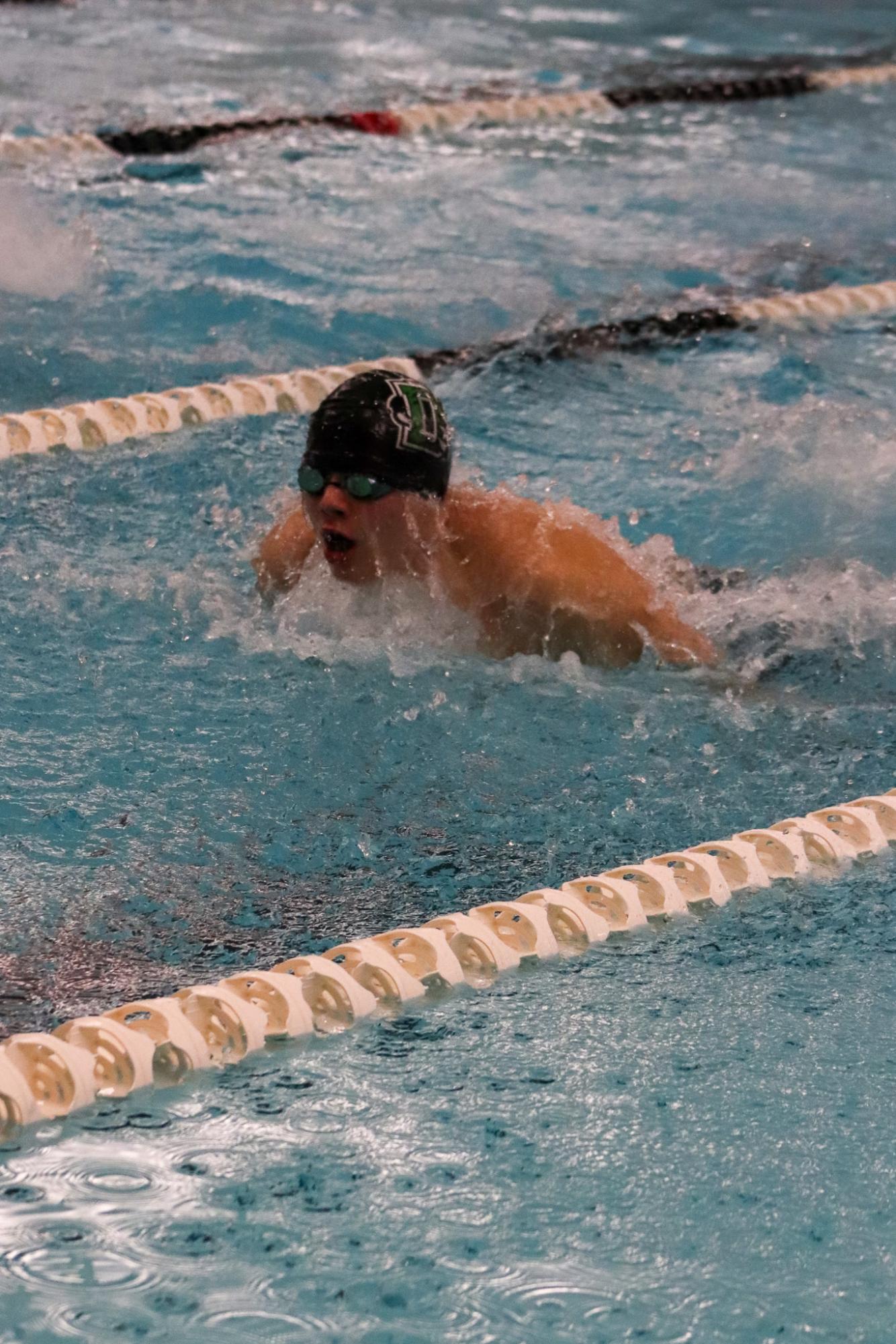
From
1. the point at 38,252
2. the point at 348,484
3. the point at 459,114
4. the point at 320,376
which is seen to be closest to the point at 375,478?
the point at 348,484

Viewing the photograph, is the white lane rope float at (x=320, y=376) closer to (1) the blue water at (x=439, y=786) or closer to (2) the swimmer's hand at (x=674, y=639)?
(1) the blue water at (x=439, y=786)

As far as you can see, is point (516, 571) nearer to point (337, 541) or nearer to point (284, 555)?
point (337, 541)

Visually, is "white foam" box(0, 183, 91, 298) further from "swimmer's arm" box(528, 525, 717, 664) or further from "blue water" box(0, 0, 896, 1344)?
"swimmer's arm" box(528, 525, 717, 664)

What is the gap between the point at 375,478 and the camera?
312 centimetres

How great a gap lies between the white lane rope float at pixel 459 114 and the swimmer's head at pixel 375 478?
152 inches

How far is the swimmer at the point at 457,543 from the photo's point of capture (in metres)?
3.14

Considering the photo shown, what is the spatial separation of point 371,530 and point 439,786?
538 mm

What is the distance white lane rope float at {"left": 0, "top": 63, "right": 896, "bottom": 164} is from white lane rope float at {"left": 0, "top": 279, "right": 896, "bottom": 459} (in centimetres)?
226

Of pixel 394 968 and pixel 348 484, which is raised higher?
pixel 348 484

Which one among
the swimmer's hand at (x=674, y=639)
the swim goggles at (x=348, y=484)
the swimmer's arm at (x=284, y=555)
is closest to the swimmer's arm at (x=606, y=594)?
the swimmer's hand at (x=674, y=639)

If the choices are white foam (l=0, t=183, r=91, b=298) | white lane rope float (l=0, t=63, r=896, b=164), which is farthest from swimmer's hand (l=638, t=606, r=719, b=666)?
white lane rope float (l=0, t=63, r=896, b=164)

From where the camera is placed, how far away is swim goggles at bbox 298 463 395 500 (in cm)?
311

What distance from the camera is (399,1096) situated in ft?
7.11

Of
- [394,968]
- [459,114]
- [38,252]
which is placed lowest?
[394,968]
